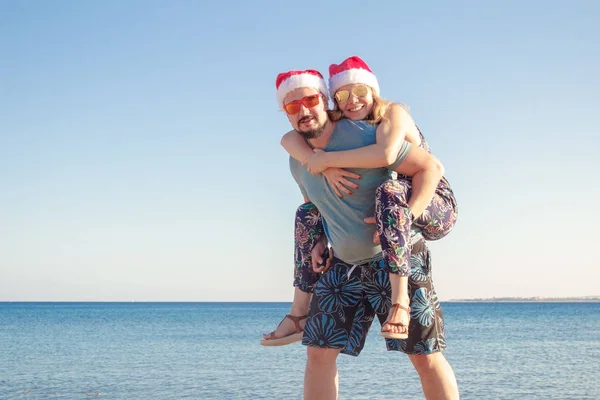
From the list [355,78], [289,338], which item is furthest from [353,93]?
[289,338]

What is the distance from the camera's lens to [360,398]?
15523 millimetres

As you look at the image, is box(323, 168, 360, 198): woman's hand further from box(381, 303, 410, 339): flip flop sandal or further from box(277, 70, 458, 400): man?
box(381, 303, 410, 339): flip flop sandal

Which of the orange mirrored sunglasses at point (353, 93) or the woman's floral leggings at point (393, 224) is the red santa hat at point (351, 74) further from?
the woman's floral leggings at point (393, 224)

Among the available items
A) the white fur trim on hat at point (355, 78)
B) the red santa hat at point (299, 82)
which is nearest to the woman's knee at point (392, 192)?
the white fur trim on hat at point (355, 78)

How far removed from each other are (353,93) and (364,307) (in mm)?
1143

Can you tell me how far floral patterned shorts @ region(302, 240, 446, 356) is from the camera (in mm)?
3898

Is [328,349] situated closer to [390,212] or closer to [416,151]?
[390,212]

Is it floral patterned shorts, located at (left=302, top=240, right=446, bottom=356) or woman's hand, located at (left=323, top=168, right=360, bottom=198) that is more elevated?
woman's hand, located at (left=323, top=168, right=360, bottom=198)

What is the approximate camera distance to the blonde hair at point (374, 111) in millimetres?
3990

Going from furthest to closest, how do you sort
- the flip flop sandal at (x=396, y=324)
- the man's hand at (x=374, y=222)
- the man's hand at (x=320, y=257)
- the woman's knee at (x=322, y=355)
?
the man's hand at (x=320, y=257)
the woman's knee at (x=322, y=355)
the man's hand at (x=374, y=222)
the flip flop sandal at (x=396, y=324)

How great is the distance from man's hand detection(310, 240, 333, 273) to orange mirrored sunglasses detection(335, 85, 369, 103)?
807 mm

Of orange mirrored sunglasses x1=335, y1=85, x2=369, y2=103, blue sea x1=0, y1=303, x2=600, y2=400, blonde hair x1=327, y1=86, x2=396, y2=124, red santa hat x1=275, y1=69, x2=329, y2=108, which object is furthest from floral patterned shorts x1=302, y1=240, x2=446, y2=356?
blue sea x1=0, y1=303, x2=600, y2=400

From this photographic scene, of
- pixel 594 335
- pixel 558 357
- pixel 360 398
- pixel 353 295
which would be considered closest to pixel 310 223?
pixel 353 295

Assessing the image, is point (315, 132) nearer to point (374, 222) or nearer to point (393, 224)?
point (374, 222)
